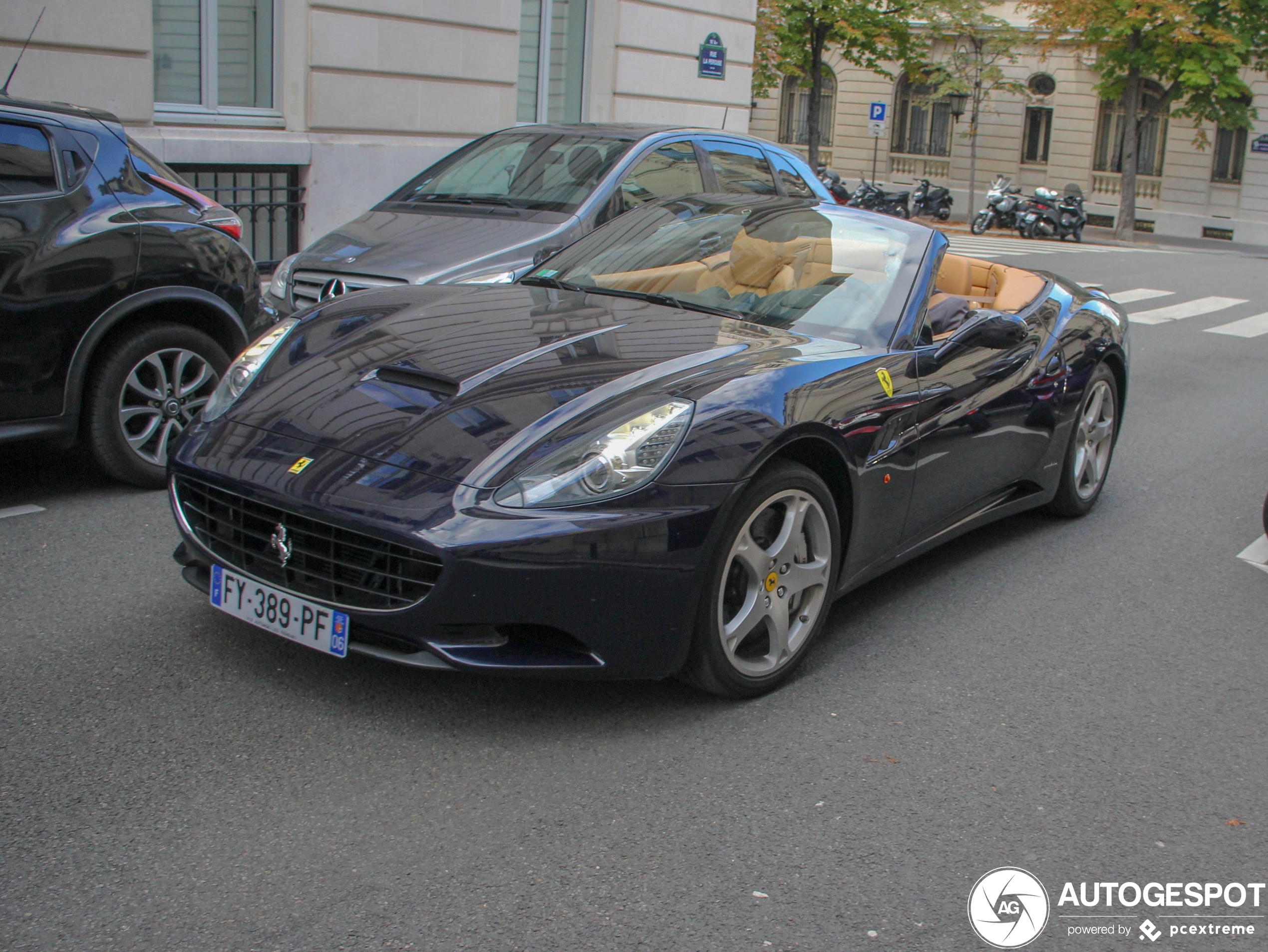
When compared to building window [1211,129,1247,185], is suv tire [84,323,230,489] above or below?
below

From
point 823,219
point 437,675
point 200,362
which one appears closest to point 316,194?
point 200,362

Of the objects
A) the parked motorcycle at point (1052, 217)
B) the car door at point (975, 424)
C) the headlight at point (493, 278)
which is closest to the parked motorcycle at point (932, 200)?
the parked motorcycle at point (1052, 217)

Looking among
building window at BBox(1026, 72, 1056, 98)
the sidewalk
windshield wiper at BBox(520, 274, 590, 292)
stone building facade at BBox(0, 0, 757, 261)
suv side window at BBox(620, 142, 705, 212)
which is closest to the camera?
windshield wiper at BBox(520, 274, 590, 292)

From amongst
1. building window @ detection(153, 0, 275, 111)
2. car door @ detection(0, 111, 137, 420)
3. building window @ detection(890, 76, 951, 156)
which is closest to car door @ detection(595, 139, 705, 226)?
car door @ detection(0, 111, 137, 420)

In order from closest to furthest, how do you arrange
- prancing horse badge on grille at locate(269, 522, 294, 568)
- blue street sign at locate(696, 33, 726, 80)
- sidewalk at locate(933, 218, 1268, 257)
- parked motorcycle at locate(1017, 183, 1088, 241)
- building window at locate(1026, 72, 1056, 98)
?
prancing horse badge on grille at locate(269, 522, 294, 568) → blue street sign at locate(696, 33, 726, 80) → parked motorcycle at locate(1017, 183, 1088, 241) → sidewalk at locate(933, 218, 1268, 257) → building window at locate(1026, 72, 1056, 98)

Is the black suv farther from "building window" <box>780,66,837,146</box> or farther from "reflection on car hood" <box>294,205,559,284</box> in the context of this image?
"building window" <box>780,66,837,146</box>

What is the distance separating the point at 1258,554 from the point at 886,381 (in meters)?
2.46

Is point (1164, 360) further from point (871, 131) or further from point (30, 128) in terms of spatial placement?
point (871, 131)

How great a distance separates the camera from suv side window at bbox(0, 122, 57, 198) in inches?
202

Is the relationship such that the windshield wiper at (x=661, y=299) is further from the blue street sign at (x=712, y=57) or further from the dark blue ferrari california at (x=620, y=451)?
the blue street sign at (x=712, y=57)

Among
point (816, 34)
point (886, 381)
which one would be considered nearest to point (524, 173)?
point (886, 381)

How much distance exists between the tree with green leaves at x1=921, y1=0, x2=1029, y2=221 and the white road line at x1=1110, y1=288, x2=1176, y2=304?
18.5m

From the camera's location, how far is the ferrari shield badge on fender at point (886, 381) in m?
4.18

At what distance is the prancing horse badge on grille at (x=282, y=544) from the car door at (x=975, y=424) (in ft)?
6.70
